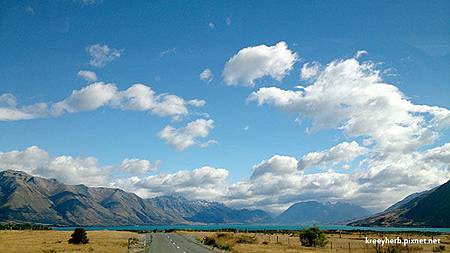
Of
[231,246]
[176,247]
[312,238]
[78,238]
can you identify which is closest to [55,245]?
[78,238]

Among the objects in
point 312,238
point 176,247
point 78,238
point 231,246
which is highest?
point 78,238

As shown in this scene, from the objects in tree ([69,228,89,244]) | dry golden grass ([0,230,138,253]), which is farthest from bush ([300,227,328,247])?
tree ([69,228,89,244])

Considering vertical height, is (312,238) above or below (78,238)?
below

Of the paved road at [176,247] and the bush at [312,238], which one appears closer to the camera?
the paved road at [176,247]

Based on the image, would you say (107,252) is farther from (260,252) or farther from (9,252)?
(260,252)

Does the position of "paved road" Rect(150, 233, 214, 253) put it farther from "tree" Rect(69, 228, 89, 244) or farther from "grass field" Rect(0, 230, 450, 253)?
"tree" Rect(69, 228, 89, 244)

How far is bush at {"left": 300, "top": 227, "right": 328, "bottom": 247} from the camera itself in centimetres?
7369

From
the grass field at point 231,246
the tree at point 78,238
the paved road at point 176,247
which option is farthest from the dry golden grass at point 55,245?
the paved road at point 176,247

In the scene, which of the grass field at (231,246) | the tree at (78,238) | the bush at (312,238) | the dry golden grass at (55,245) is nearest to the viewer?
the dry golden grass at (55,245)

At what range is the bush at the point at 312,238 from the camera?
242 ft

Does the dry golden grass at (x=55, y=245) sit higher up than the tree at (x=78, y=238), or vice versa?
the tree at (x=78, y=238)

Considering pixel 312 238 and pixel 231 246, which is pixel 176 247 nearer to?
pixel 231 246

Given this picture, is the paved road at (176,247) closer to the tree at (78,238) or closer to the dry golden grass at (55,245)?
the dry golden grass at (55,245)

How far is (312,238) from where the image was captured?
243 feet
